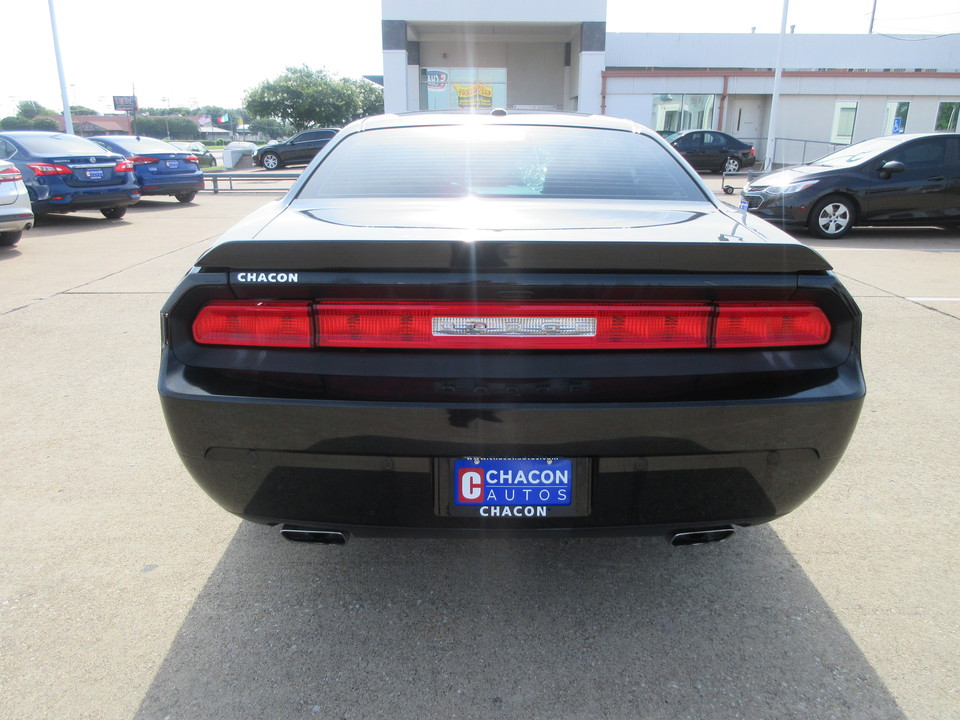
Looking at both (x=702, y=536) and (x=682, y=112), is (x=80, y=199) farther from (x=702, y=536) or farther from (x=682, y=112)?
(x=682, y=112)

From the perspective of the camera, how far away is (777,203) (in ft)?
33.9

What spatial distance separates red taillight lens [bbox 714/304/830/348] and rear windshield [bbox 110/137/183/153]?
15.4m

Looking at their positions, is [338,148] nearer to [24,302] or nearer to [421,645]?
[421,645]

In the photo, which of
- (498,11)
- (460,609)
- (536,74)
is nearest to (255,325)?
(460,609)

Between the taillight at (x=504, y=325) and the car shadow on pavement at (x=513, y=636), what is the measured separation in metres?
0.93

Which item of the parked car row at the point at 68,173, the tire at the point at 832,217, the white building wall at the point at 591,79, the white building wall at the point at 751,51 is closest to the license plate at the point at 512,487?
the tire at the point at 832,217

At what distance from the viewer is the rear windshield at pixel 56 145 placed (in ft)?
37.5

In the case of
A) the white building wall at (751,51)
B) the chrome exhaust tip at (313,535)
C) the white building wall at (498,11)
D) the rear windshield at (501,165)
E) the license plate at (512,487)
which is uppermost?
the white building wall at (498,11)

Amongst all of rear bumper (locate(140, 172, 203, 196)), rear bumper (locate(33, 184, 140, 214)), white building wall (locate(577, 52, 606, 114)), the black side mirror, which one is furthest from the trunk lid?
white building wall (locate(577, 52, 606, 114))

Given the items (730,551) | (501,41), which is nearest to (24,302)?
(730,551)

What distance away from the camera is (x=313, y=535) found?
6.98 feet

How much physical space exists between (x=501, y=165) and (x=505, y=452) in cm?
141

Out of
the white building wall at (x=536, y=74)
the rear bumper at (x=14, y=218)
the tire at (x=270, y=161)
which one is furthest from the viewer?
the white building wall at (x=536, y=74)

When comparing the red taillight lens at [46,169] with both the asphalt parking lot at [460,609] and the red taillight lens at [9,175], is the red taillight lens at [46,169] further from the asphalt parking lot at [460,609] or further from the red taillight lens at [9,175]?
the asphalt parking lot at [460,609]
